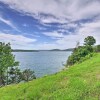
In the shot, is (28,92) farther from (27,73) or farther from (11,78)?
(27,73)

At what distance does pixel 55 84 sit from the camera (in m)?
17.4

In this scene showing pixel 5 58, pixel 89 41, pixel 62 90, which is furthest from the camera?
pixel 89 41

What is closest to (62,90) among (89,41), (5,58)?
(5,58)

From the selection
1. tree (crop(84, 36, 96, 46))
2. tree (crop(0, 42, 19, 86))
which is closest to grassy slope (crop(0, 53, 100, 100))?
tree (crop(0, 42, 19, 86))

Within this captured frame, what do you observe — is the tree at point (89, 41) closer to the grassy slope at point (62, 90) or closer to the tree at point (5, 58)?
the tree at point (5, 58)

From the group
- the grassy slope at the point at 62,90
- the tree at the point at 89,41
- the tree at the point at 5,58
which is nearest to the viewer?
the grassy slope at the point at 62,90

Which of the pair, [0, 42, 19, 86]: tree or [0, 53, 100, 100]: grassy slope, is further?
[0, 42, 19, 86]: tree

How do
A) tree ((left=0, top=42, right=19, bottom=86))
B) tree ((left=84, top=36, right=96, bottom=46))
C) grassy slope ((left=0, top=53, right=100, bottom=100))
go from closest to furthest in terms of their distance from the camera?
grassy slope ((left=0, top=53, right=100, bottom=100)) < tree ((left=0, top=42, right=19, bottom=86)) < tree ((left=84, top=36, right=96, bottom=46))

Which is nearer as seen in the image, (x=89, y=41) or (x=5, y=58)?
(x=5, y=58)

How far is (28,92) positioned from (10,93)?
6.50ft

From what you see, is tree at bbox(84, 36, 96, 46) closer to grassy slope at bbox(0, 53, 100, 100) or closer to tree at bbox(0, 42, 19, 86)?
tree at bbox(0, 42, 19, 86)

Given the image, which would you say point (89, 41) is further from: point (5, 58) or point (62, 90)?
point (62, 90)

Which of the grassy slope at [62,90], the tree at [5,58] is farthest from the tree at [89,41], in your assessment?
the grassy slope at [62,90]

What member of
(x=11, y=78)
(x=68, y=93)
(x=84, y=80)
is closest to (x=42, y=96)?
(x=68, y=93)
